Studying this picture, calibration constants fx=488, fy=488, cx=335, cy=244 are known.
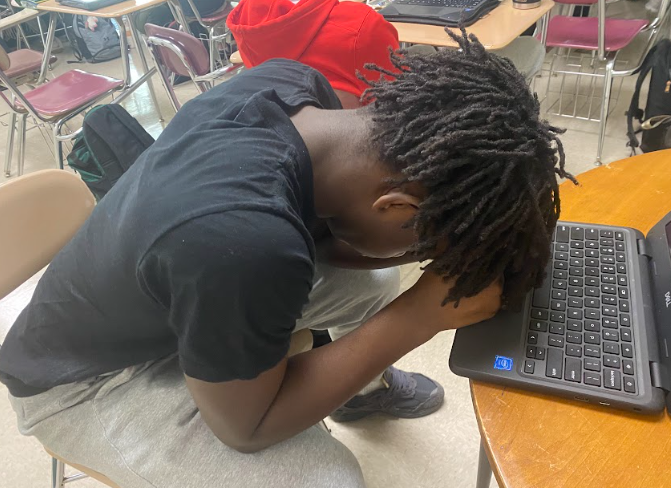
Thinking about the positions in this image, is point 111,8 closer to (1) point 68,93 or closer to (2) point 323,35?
(1) point 68,93

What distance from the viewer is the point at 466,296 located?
582 millimetres

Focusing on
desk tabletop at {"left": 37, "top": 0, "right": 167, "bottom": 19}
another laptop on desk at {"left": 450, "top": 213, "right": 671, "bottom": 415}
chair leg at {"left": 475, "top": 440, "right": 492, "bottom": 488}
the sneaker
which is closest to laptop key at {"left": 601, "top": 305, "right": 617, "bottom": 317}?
another laptop on desk at {"left": 450, "top": 213, "right": 671, "bottom": 415}

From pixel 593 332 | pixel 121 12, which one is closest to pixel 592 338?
pixel 593 332

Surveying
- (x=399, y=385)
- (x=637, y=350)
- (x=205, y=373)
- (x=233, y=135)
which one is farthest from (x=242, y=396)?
(x=399, y=385)

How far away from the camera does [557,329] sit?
1.84ft

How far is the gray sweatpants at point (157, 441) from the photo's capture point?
67 cm

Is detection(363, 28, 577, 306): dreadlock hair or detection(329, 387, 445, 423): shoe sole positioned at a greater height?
detection(363, 28, 577, 306): dreadlock hair

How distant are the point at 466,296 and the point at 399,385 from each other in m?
0.71

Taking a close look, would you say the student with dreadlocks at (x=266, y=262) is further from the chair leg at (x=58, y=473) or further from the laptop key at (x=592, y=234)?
the chair leg at (x=58, y=473)

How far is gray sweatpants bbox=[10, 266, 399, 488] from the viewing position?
2.21ft

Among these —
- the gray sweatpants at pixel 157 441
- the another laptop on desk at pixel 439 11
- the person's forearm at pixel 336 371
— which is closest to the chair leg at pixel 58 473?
the gray sweatpants at pixel 157 441

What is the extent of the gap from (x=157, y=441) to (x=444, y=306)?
458 millimetres

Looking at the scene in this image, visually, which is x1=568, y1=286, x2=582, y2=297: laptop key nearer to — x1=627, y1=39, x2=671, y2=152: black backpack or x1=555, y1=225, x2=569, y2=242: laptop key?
x1=555, y1=225, x2=569, y2=242: laptop key

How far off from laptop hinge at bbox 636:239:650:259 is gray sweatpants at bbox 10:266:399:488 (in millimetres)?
497
